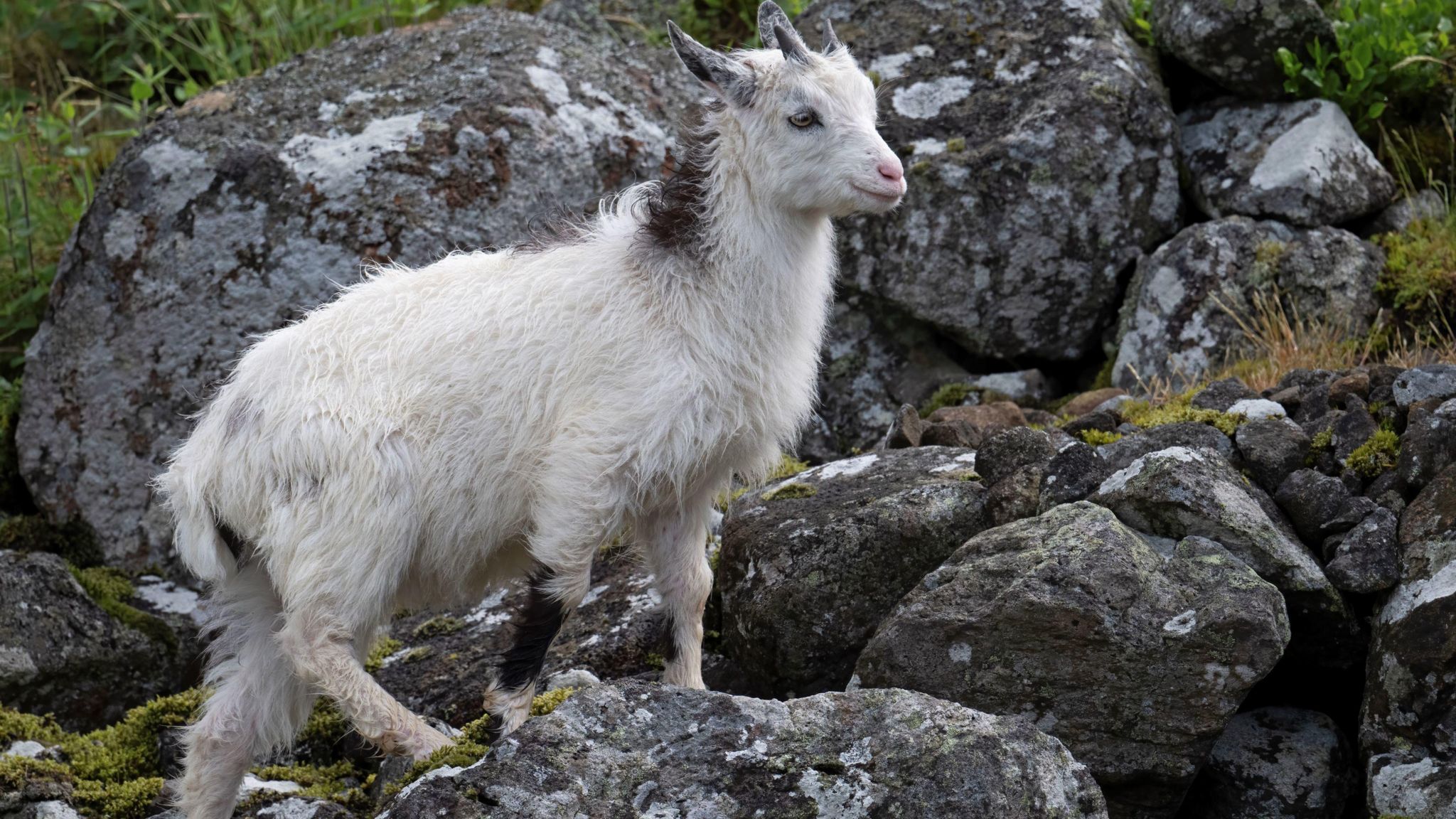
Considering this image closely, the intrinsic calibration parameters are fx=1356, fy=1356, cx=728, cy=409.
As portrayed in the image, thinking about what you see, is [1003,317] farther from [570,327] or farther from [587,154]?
[570,327]

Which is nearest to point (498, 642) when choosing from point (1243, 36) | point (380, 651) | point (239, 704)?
point (380, 651)

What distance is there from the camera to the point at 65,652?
7.57 m

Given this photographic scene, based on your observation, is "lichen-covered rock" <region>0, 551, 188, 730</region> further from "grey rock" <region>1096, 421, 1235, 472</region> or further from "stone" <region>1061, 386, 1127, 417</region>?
"stone" <region>1061, 386, 1127, 417</region>

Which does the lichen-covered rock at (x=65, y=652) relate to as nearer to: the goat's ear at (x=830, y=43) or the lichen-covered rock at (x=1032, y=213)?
the goat's ear at (x=830, y=43)

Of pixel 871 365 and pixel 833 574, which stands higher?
pixel 871 365

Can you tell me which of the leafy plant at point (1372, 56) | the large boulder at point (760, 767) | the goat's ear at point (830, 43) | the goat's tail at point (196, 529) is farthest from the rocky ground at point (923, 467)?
the goat's ear at point (830, 43)

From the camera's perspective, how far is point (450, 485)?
6055 millimetres

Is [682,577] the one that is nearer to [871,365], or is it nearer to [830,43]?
[830,43]

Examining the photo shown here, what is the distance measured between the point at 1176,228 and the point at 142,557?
751cm

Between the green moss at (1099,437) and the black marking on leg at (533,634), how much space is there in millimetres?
3207

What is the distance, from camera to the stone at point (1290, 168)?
9414 millimetres

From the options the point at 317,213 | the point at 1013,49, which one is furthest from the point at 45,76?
the point at 1013,49

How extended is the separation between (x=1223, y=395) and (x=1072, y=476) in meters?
1.67

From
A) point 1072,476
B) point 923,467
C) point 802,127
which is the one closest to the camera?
point 802,127
